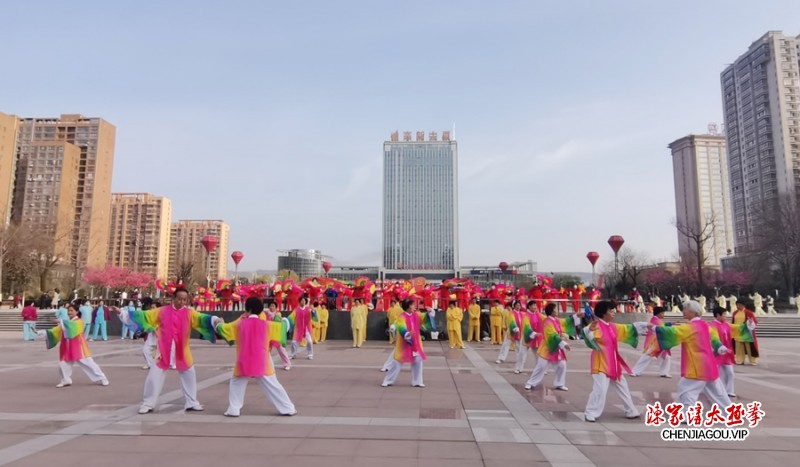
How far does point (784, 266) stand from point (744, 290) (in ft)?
22.0

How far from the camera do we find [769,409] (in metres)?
6.31

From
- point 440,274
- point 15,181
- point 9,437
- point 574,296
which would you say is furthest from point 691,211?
point 15,181

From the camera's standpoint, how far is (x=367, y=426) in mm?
5082

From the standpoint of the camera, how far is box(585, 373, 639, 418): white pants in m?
5.43

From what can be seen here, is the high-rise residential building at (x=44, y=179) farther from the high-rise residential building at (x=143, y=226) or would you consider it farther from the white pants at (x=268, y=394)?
the white pants at (x=268, y=394)

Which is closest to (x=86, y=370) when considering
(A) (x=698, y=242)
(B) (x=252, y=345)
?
(B) (x=252, y=345)

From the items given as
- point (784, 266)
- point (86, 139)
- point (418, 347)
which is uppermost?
point (86, 139)

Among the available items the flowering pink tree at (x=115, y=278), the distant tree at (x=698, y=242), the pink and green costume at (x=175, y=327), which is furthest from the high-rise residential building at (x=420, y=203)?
the pink and green costume at (x=175, y=327)

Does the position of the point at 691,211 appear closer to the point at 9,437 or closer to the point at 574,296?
the point at 574,296

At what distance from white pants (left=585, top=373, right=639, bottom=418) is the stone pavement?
15cm

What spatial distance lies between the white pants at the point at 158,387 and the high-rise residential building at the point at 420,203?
102 metres

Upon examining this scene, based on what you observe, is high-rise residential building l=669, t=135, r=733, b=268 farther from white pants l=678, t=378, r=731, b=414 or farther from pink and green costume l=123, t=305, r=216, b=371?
pink and green costume l=123, t=305, r=216, b=371

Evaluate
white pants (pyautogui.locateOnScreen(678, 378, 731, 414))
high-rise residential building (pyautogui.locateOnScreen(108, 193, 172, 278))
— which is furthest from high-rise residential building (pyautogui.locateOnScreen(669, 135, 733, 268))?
high-rise residential building (pyautogui.locateOnScreen(108, 193, 172, 278))

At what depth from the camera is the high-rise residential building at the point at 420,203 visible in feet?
354
